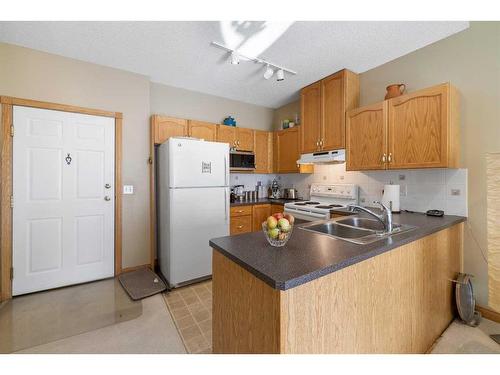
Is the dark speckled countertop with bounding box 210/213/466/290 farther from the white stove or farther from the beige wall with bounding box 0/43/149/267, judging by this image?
the beige wall with bounding box 0/43/149/267

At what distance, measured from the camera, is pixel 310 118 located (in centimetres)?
312

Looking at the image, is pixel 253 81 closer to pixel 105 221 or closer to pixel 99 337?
pixel 105 221

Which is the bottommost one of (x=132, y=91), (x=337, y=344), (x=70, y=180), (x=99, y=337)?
(x=99, y=337)

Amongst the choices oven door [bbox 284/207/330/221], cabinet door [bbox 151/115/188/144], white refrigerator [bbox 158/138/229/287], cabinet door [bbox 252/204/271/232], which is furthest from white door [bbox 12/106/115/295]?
oven door [bbox 284/207/330/221]

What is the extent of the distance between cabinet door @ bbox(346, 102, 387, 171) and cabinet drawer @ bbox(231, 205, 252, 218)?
1473 millimetres

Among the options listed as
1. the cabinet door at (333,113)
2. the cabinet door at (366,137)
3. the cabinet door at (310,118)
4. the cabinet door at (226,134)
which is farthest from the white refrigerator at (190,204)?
the cabinet door at (366,137)

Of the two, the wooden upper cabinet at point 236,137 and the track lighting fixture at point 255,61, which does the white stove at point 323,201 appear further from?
the track lighting fixture at point 255,61

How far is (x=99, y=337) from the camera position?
1.68m

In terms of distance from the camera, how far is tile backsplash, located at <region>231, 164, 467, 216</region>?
2053mm

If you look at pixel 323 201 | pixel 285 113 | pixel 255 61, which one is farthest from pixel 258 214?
pixel 255 61

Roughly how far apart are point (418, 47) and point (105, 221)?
3925mm
